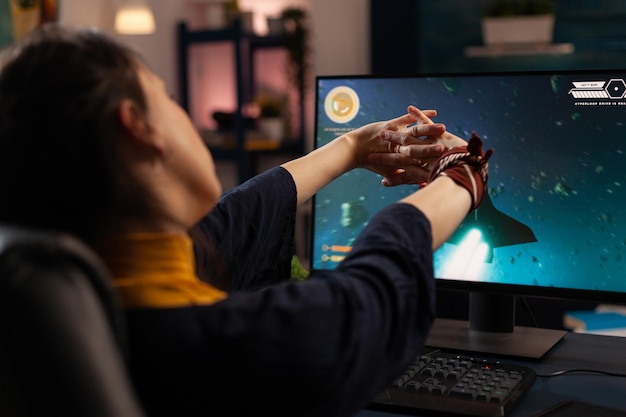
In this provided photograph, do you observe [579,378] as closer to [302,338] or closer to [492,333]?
[492,333]

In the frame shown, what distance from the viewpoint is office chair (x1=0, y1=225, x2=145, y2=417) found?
23.2 inches

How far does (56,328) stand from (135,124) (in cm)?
20

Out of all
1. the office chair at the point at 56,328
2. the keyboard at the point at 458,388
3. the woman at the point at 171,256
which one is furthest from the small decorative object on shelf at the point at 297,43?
the office chair at the point at 56,328

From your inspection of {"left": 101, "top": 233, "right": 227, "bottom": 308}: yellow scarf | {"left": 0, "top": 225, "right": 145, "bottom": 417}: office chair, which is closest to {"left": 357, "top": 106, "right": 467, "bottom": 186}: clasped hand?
{"left": 101, "top": 233, "right": 227, "bottom": 308}: yellow scarf

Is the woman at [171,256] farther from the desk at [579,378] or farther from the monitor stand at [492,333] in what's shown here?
the monitor stand at [492,333]

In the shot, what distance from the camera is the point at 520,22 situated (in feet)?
12.9

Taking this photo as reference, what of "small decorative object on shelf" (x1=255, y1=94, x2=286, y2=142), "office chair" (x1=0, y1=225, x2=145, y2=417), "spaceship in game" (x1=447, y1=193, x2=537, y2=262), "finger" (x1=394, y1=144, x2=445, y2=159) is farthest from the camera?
"small decorative object on shelf" (x1=255, y1=94, x2=286, y2=142)

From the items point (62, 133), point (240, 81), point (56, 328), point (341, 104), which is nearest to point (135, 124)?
point (62, 133)

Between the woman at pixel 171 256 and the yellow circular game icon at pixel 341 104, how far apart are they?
546mm

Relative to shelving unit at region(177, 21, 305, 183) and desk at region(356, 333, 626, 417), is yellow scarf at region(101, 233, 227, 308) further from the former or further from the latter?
shelving unit at region(177, 21, 305, 183)

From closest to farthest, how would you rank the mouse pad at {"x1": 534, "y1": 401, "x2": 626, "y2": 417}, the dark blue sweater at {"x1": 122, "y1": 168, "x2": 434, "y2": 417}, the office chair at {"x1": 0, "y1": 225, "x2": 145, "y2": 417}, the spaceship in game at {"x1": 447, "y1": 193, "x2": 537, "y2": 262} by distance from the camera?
the office chair at {"x1": 0, "y1": 225, "x2": 145, "y2": 417}
the dark blue sweater at {"x1": 122, "y1": 168, "x2": 434, "y2": 417}
the mouse pad at {"x1": 534, "y1": 401, "x2": 626, "y2": 417}
the spaceship in game at {"x1": 447, "y1": 193, "x2": 537, "y2": 262}

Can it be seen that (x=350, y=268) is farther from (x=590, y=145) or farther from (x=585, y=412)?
(x=590, y=145)

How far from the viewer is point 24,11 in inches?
142

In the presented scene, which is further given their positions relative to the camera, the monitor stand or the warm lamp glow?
the warm lamp glow
